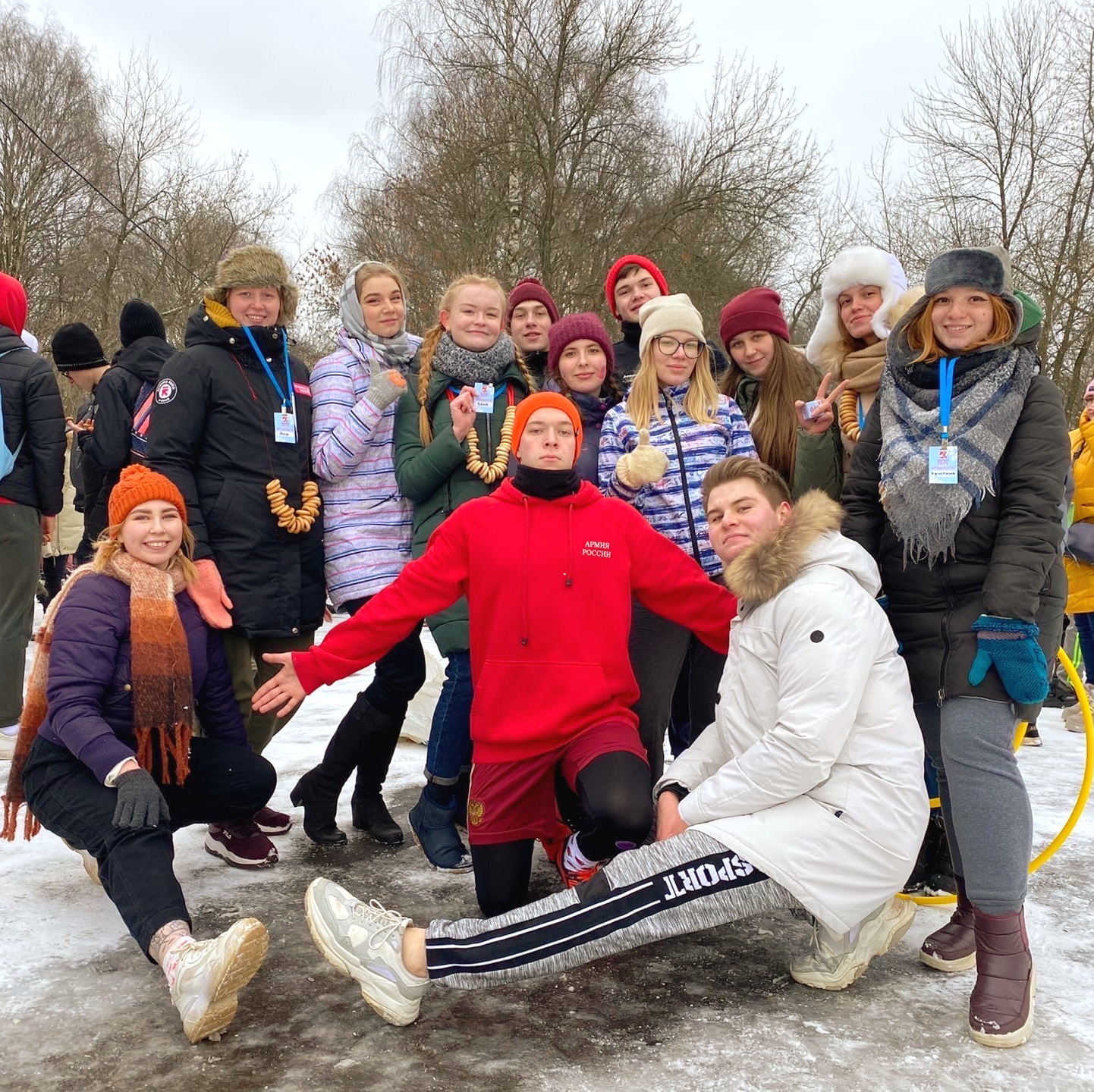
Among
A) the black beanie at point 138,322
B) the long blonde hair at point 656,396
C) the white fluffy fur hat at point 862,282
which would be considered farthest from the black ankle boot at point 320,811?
the black beanie at point 138,322

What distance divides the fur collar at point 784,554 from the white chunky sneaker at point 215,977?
148 cm

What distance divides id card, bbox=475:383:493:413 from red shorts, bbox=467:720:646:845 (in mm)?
1291

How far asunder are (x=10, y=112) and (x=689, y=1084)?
21.1 meters

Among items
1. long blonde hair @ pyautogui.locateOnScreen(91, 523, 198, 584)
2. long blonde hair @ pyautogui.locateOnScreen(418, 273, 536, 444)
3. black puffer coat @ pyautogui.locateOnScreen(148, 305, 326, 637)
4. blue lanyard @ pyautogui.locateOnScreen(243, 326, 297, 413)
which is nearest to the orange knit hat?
long blonde hair @ pyautogui.locateOnScreen(91, 523, 198, 584)

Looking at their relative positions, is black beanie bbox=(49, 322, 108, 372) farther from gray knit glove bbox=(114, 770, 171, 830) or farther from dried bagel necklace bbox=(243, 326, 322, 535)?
gray knit glove bbox=(114, 770, 171, 830)

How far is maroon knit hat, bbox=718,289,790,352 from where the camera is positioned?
386 centimetres

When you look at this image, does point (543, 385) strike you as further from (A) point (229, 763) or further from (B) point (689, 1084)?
(B) point (689, 1084)

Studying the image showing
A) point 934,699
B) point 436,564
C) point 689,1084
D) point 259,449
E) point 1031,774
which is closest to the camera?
point 689,1084

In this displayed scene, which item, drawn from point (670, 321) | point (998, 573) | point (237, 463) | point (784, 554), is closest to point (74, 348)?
point (237, 463)

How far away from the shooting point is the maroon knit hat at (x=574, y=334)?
3.89 meters

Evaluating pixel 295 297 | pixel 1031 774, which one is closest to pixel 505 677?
pixel 295 297

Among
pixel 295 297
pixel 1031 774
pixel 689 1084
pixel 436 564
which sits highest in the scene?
pixel 295 297

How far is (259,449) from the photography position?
3.56m

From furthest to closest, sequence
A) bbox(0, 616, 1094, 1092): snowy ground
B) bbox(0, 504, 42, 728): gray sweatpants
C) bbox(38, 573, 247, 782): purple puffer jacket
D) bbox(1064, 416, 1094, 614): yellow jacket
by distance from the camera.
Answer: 1. bbox(1064, 416, 1094, 614): yellow jacket
2. bbox(0, 504, 42, 728): gray sweatpants
3. bbox(38, 573, 247, 782): purple puffer jacket
4. bbox(0, 616, 1094, 1092): snowy ground
